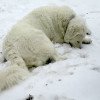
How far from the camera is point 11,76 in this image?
4.14m

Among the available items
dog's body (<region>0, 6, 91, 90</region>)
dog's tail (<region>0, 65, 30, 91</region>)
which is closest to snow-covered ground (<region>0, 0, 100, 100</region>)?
dog's tail (<region>0, 65, 30, 91</region>)

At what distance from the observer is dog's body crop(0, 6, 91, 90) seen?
470 centimetres

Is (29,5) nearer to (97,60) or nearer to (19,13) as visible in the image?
(19,13)

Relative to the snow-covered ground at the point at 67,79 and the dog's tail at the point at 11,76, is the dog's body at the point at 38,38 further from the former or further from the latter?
the snow-covered ground at the point at 67,79

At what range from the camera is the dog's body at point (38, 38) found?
15.4 feet

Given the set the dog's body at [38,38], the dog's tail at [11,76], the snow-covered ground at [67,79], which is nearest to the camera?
the snow-covered ground at [67,79]

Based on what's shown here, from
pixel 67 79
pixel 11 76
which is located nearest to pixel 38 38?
pixel 11 76

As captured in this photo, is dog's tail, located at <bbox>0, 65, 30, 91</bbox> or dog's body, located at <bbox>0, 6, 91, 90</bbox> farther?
dog's body, located at <bbox>0, 6, 91, 90</bbox>

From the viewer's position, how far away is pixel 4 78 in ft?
13.3

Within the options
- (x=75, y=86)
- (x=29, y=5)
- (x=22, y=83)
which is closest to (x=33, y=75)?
(x=22, y=83)

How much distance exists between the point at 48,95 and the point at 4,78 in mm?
810

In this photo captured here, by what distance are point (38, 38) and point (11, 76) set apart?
1251mm

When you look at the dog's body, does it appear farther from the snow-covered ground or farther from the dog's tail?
the snow-covered ground

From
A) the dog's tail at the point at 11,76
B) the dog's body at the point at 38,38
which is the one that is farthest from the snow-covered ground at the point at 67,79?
the dog's body at the point at 38,38
